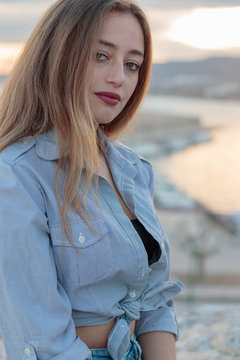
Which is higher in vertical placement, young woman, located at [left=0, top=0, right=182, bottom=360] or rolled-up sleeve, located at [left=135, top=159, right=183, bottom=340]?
young woman, located at [left=0, top=0, right=182, bottom=360]

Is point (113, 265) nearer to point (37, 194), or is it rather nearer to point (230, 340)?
point (37, 194)

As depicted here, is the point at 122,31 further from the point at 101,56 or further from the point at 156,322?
the point at 156,322

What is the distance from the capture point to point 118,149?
1.73 m

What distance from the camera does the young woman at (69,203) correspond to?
124cm

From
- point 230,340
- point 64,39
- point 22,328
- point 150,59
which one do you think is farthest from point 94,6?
point 230,340

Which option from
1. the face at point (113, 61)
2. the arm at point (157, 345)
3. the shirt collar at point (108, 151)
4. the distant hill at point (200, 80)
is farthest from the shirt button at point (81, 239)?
the distant hill at point (200, 80)

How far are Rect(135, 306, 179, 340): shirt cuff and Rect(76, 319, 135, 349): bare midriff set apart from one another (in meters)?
0.23

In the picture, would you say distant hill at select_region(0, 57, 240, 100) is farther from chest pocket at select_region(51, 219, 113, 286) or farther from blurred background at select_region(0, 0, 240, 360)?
chest pocket at select_region(51, 219, 113, 286)

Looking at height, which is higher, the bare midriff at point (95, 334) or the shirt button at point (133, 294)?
the shirt button at point (133, 294)

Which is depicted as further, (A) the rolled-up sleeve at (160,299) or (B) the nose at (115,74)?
(A) the rolled-up sleeve at (160,299)

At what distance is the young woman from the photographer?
124 centimetres

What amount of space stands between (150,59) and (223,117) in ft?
145

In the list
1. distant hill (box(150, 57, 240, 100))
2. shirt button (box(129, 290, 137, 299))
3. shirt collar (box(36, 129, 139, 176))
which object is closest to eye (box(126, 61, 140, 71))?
shirt collar (box(36, 129, 139, 176))

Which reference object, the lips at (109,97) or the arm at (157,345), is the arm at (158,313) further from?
the lips at (109,97)
